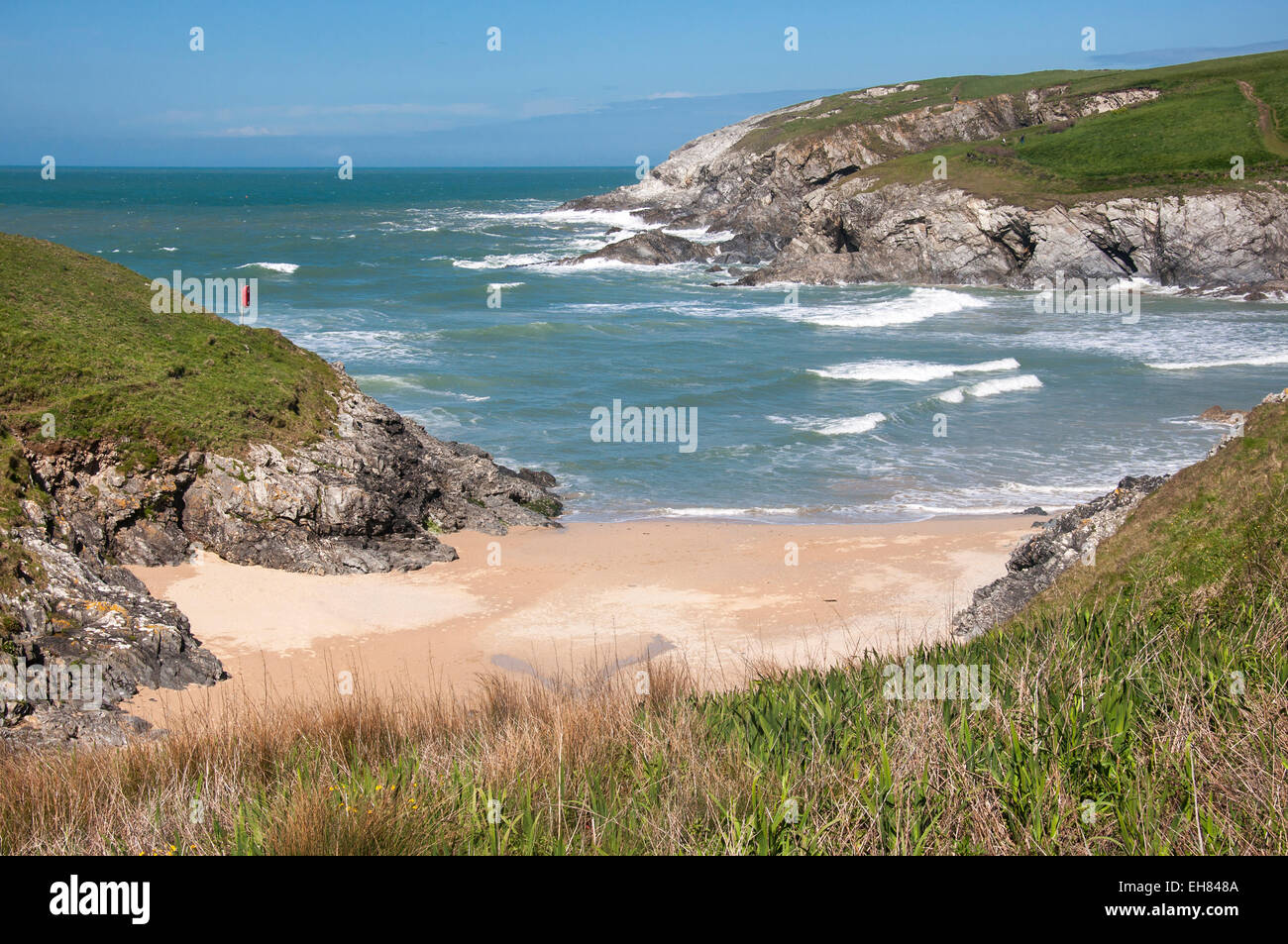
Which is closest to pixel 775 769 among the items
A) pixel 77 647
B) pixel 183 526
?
pixel 77 647

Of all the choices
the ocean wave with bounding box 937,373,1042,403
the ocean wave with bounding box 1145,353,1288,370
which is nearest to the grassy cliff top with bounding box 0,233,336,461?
the ocean wave with bounding box 937,373,1042,403

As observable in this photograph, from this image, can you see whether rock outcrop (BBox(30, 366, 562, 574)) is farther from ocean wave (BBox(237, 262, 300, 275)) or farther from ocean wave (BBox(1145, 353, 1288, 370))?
ocean wave (BBox(237, 262, 300, 275))

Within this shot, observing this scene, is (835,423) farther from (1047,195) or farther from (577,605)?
(1047,195)

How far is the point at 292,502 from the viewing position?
1390 cm

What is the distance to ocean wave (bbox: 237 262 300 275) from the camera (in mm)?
55688

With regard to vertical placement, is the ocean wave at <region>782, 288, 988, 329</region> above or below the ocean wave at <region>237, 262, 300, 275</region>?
below

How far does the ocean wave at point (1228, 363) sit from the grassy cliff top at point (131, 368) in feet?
84.8

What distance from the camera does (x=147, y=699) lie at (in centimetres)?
956

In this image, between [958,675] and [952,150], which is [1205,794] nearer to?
[958,675]

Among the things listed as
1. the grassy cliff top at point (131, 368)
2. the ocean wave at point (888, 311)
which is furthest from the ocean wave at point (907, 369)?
the grassy cliff top at point (131, 368)

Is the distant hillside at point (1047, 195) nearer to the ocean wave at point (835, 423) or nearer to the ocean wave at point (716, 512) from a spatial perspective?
the ocean wave at point (835, 423)

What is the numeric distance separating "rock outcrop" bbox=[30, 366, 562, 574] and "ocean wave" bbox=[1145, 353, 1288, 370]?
75.6 ft

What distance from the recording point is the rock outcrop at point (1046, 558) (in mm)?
10227
